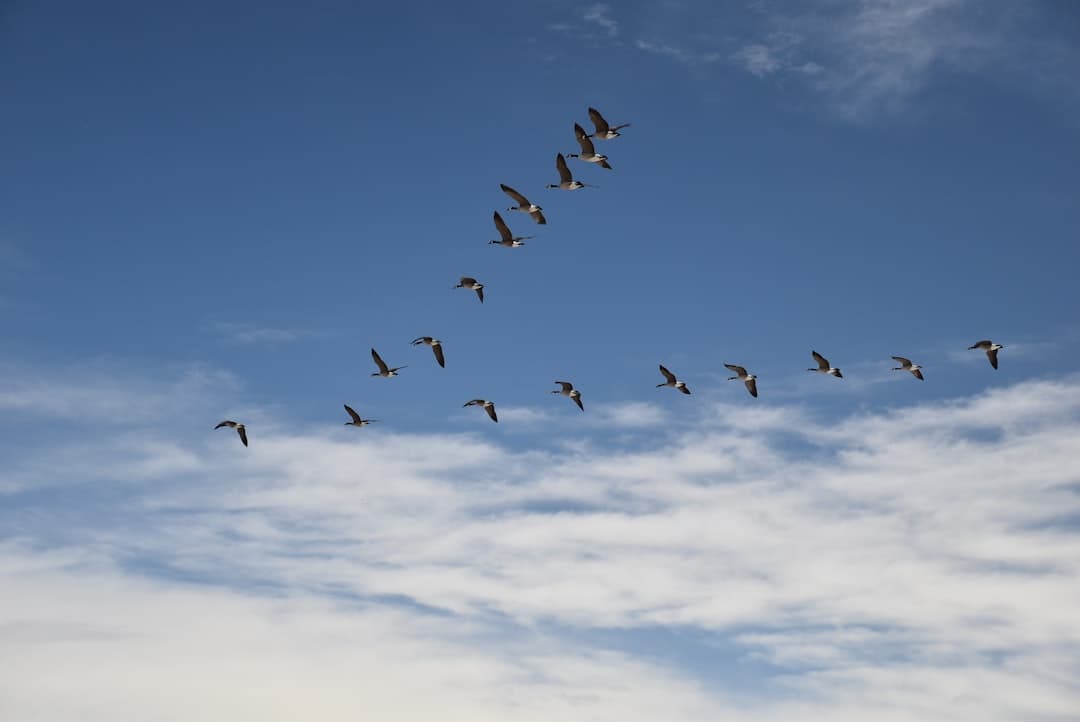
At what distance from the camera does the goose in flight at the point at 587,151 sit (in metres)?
64.1

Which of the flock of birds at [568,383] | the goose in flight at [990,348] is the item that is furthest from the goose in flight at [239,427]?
the goose in flight at [990,348]

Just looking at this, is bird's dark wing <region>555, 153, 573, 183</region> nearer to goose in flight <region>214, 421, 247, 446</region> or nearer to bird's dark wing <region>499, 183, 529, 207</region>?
bird's dark wing <region>499, 183, 529, 207</region>

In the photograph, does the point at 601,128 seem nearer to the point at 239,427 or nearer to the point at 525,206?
the point at 525,206

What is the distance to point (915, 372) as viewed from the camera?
3036 inches

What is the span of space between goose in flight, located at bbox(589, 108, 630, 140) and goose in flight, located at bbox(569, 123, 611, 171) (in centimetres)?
59

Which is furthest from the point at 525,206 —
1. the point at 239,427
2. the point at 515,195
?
the point at 239,427

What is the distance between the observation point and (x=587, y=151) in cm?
6538

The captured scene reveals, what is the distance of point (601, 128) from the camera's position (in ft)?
209

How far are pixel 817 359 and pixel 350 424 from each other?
3031cm

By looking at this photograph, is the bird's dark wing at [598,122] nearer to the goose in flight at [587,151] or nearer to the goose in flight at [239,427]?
the goose in flight at [587,151]

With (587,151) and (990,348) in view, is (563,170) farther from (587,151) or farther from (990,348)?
(990,348)

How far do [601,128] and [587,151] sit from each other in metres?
2.00

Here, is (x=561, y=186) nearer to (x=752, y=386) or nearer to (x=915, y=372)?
(x=752, y=386)

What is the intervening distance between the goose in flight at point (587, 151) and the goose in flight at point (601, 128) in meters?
0.59
